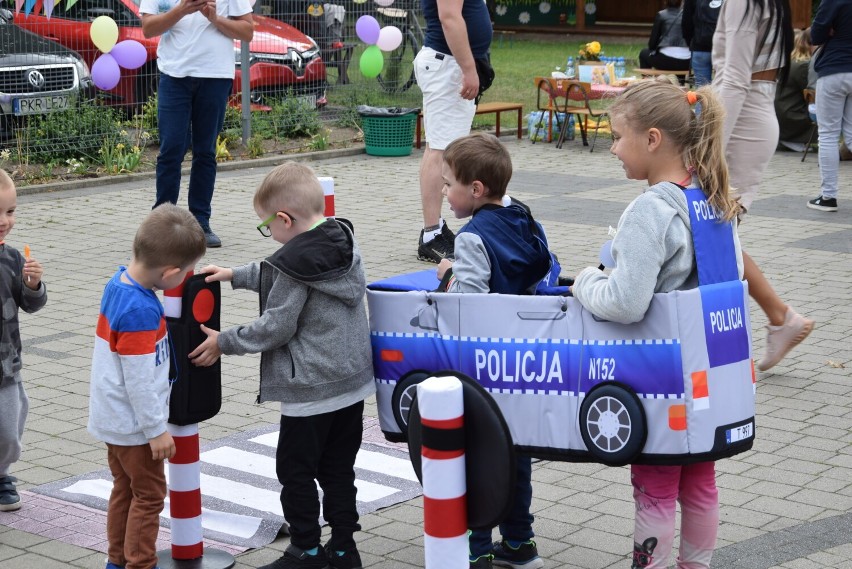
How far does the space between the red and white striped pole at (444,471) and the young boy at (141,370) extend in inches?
44.0

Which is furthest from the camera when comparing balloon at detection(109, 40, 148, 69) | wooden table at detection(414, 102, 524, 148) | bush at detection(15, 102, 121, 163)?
wooden table at detection(414, 102, 524, 148)

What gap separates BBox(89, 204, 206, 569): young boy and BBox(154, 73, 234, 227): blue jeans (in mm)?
5453

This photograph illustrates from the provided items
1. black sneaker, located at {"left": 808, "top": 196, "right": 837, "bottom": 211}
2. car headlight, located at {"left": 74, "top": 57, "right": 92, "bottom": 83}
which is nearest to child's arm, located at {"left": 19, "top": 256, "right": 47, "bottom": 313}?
black sneaker, located at {"left": 808, "top": 196, "right": 837, "bottom": 211}

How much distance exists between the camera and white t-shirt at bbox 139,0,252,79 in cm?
905

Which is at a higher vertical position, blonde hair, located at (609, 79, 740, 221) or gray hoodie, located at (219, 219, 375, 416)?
blonde hair, located at (609, 79, 740, 221)

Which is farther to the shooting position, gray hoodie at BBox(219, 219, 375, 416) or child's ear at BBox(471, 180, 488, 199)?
child's ear at BBox(471, 180, 488, 199)

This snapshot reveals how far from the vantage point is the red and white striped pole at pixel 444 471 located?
2.78 meters

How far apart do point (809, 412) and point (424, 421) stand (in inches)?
138

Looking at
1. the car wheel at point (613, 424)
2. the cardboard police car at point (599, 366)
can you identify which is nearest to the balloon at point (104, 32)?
the cardboard police car at point (599, 366)

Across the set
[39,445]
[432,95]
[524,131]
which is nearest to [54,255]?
[432,95]

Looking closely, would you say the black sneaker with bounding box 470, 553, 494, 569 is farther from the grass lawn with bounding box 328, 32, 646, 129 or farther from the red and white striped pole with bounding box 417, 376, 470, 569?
the grass lawn with bounding box 328, 32, 646, 129

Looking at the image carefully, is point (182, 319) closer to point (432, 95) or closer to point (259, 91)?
point (432, 95)

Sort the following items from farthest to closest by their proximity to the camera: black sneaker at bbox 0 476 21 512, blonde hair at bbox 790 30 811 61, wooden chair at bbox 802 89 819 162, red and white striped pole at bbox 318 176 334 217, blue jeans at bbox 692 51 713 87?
blonde hair at bbox 790 30 811 61 → wooden chair at bbox 802 89 819 162 → blue jeans at bbox 692 51 713 87 → black sneaker at bbox 0 476 21 512 → red and white striped pole at bbox 318 176 334 217

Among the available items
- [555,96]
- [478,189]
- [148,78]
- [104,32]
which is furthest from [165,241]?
[555,96]
